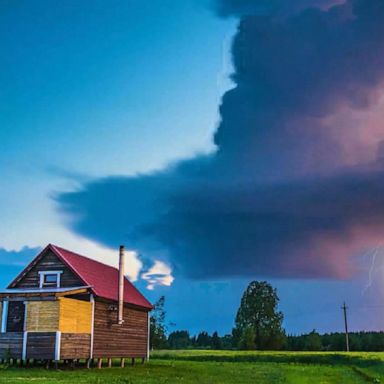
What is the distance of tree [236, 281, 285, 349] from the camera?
97312 mm

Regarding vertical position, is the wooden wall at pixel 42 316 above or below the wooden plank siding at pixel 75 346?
above

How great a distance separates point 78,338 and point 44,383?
1365cm

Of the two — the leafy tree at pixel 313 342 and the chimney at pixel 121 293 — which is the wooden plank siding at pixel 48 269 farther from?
the leafy tree at pixel 313 342

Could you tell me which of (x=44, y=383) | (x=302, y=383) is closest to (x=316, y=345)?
(x=302, y=383)

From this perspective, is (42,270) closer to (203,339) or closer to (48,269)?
(48,269)

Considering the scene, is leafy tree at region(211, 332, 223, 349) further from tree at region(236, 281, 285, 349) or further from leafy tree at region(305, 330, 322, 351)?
tree at region(236, 281, 285, 349)


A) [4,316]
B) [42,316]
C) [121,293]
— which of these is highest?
[121,293]

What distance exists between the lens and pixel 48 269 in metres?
40.8

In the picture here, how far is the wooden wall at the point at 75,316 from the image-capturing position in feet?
118

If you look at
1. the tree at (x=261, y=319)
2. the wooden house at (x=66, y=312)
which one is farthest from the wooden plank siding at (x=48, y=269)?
the tree at (x=261, y=319)

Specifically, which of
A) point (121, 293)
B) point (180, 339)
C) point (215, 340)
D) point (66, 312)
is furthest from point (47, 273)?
point (180, 339)

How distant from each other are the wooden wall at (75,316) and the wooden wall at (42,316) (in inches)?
14.1

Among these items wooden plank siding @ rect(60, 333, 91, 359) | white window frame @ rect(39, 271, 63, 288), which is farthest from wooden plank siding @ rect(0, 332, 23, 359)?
white window frame @ rect(39, 271, 63, 288)

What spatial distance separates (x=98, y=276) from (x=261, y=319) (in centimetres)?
6070
